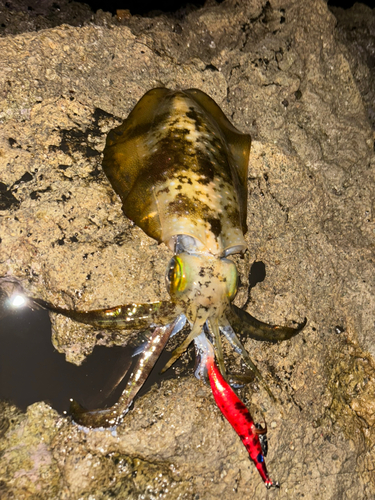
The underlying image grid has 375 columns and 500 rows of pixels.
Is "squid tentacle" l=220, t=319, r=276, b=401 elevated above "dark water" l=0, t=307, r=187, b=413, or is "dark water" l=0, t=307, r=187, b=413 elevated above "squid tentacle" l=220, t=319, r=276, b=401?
"squid tentacle" l=220, t=319, r=276, b=401

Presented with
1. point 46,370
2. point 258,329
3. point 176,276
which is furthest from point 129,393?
point 258,329

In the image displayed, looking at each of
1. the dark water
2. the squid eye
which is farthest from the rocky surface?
the squid eye

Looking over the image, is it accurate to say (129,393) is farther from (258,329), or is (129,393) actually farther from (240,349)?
(258,329)

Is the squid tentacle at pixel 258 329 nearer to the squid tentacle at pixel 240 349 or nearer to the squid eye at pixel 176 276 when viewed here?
the squid tentacle at pixel 240 349

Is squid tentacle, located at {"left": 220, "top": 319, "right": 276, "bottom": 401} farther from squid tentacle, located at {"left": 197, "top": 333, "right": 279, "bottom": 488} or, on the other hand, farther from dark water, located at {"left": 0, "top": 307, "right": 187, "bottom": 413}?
dark water, located at {"left": 0, "top": 307, "right": 187, "bottom": 413}

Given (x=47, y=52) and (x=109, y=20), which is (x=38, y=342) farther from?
(x=109, y=20)

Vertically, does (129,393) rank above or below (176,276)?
below

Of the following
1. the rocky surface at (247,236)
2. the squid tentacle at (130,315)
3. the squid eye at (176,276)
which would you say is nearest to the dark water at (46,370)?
the rocky surface at (247,236)
